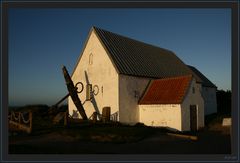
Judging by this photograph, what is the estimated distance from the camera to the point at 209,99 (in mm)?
34281

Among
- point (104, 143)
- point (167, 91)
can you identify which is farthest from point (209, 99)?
point (104, 143)

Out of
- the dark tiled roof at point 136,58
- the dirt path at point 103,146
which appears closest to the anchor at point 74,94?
the dark tiled roof at point 136,58

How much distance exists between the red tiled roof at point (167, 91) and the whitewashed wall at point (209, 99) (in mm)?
12206

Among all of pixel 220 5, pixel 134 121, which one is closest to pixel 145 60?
pixel 134 121

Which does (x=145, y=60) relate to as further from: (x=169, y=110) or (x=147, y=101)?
(x=169, y=110)

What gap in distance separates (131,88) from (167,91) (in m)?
2.84

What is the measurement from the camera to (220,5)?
30.8 feet

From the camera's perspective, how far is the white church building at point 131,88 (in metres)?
20.2

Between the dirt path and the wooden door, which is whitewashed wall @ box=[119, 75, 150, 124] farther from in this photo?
the dirt path

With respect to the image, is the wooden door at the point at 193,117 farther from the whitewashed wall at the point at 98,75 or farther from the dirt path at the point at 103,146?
the dirt path at the point at 103,146

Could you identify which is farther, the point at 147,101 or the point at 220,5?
the point at 147,101

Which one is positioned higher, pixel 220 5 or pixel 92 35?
pixel 92 35

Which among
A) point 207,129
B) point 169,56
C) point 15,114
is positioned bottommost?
point 207,129
